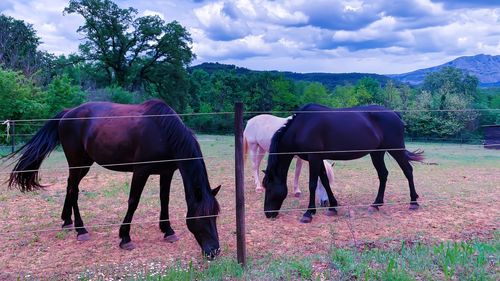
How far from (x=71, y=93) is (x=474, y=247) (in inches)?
770

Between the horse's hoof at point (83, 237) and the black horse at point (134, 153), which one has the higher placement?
the black horse at point (134, 153)

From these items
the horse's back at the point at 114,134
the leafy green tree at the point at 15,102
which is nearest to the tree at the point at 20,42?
the leafy green tree at the point at 15,102

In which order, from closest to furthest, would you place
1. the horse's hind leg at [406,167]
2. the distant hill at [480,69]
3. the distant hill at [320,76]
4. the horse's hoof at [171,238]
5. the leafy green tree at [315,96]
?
the horse's hoof at [171,238] → the horse's hind leg at [406,167] → the leafy green tree at [315,96] → the distant hill at [480,69] → the distant hill at [320,76]

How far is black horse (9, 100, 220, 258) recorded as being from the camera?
414 cm

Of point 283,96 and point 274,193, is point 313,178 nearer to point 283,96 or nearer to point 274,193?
point 274,193

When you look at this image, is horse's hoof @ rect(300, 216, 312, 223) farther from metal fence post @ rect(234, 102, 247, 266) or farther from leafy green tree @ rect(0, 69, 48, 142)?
leafy green tree @ rect(0, 69, 48, 142)

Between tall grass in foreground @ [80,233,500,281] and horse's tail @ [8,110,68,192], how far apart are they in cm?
205

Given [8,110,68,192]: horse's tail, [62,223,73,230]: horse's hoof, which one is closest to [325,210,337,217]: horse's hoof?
[62,223,73,230]: horse's hoof

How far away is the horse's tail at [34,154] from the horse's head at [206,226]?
231 cm

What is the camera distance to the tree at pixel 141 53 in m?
31.4

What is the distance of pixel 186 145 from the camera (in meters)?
4.32

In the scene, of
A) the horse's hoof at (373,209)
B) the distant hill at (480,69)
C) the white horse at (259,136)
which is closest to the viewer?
the horse's hoof at (373,209)

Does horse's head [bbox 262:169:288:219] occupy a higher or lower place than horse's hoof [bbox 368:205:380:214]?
higher

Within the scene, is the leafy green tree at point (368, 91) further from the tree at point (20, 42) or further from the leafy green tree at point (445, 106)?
the tree at point (20, 42)
